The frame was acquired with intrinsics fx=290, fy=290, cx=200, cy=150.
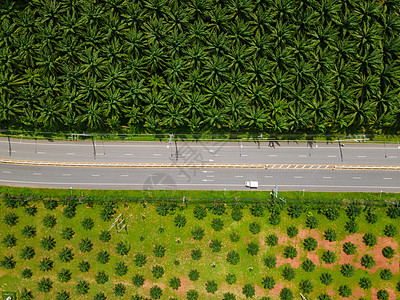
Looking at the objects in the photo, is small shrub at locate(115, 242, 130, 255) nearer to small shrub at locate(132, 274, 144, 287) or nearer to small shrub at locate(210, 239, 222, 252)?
small shrub at locate(132, 274, 144, 287)

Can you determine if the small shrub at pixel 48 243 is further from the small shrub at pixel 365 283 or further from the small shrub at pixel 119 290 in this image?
the small shrub at pixel 365 283

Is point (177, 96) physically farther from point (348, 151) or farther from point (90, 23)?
point (348, 151)

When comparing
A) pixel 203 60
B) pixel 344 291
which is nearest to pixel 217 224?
pixel 344 291

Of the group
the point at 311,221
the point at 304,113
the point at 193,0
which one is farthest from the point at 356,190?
the point at 193,0

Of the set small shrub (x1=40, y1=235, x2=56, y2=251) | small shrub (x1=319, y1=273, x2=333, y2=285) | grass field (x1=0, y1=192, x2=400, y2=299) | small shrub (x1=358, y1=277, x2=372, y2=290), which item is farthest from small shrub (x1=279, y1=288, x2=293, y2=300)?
small shrub (x1=40, y1=235, x2=56, y2=251)

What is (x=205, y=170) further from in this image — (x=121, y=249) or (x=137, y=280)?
(x=137, y=280)

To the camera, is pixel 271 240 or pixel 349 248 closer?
pixel 349 248

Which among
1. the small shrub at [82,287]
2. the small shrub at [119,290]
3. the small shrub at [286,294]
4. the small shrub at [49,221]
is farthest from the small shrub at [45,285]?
the small shrub at [286,294]
